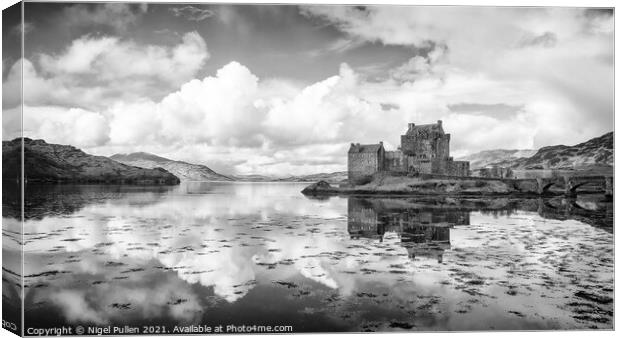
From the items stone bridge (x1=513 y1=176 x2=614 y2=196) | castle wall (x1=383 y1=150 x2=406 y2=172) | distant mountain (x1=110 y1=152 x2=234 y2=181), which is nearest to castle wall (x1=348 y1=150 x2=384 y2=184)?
castle wall (x1=383 y1=150 x2=406 y2=172)

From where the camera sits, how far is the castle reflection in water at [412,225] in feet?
37.8

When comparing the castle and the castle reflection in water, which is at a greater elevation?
the castle

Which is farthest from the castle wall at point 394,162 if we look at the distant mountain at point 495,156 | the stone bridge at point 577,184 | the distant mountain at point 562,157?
the stone bridge at point 577,184

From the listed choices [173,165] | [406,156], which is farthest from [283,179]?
[406,156]

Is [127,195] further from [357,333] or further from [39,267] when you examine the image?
[357,333]

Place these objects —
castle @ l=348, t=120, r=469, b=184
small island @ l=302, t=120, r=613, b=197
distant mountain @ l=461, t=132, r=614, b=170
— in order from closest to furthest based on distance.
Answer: distant mountain @ l=461, t=132, r=614, b=170 → castle @ l=348, t=120, r=469, b=184 → small island @ l=302, t=120, r=613, b=197

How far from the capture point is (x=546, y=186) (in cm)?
2606

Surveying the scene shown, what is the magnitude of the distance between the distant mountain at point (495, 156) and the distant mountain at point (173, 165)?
7297 millimetres

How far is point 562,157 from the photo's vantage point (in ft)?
40.0

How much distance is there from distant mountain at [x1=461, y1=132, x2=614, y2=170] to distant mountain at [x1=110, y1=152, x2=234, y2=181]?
7639mm

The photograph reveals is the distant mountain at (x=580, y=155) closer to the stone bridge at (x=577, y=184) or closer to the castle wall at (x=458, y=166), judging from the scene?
the stone bridge at (x=577, y=184)

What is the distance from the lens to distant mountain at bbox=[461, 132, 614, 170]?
9.86 meters

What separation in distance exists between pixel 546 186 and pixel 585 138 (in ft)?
57.5

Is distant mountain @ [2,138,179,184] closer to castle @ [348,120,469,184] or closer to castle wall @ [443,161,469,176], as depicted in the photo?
castle @ [348,120,469,184]
